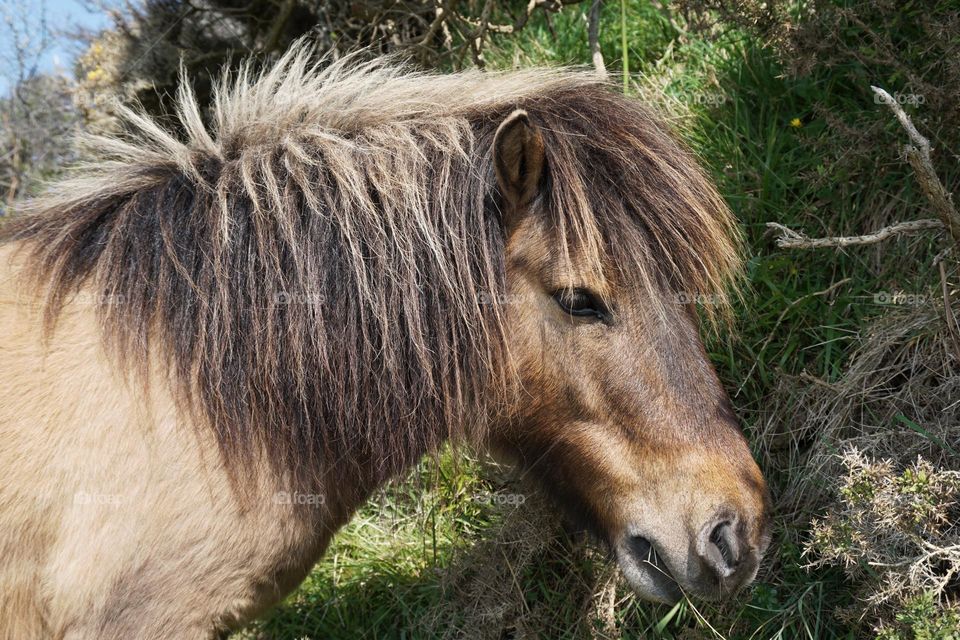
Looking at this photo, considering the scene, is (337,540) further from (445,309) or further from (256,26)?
(256,26)

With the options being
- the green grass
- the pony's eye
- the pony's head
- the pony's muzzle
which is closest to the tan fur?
the green grass

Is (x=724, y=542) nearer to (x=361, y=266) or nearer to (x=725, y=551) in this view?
(x=725, y=551)

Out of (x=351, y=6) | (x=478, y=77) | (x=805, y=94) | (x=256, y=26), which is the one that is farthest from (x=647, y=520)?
(x=256, y=26)

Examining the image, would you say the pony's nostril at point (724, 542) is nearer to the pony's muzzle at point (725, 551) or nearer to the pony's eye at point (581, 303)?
the pony's muzzle at point (725, 551)

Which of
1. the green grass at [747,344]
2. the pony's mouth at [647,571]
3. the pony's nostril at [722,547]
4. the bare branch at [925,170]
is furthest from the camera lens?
the green grass at [747,344]

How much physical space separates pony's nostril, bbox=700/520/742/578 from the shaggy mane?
28.9 inches

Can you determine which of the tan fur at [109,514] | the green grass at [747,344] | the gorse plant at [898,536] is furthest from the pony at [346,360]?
the green grass at [747,344]

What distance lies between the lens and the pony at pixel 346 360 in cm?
236

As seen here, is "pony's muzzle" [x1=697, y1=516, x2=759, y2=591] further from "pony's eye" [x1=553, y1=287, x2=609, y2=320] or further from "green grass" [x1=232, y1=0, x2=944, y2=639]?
"green grass" [x1=232, y1=0, x2=944, y2=639]

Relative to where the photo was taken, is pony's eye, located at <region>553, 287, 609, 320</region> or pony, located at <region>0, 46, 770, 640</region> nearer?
pony, located at <region>0, 46, 770, 640</region>

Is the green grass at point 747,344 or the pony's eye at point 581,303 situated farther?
the green grass at point 747,344

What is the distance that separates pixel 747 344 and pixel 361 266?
2.07 m

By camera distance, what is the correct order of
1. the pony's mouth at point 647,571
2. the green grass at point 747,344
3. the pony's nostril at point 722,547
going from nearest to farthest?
the pony's nostril at point 722,547
the pony's mouth at point 647,571
the green grass at point 747,344

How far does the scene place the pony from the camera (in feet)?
7.73
